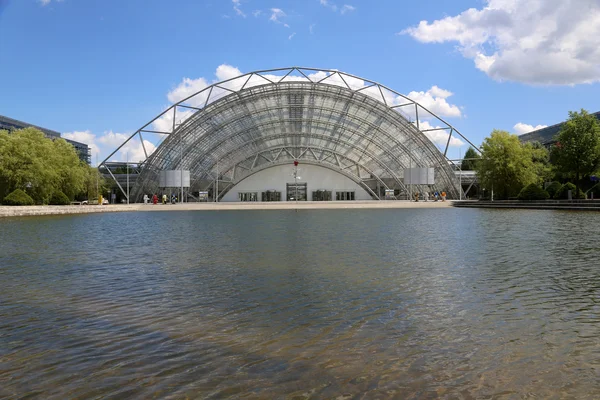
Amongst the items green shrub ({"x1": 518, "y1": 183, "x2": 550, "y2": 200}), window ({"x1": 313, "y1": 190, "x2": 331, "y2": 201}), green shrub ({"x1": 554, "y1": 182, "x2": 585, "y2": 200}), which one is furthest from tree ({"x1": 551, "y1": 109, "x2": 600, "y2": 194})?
window ({"x1": 313, "y1": 190, "x2": 331, "y2": 201})

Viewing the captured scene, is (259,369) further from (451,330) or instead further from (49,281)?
(49,281)

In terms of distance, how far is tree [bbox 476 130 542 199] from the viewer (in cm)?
6769

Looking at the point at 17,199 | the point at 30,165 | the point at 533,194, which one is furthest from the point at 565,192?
the point at 30,165

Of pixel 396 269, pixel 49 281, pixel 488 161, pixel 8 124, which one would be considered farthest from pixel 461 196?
pixel 8 124

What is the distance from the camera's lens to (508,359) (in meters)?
7.18

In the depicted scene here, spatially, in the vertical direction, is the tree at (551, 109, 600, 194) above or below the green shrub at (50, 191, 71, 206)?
above

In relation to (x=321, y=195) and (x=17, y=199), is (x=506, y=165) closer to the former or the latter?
(x=321, y=195)

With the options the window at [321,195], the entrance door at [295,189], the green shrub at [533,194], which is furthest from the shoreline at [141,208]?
the window at [321,195]

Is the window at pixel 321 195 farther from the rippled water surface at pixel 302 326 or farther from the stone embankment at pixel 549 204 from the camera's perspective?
the rippled water surface at pixel 302 326

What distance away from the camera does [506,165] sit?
6831 centimetres

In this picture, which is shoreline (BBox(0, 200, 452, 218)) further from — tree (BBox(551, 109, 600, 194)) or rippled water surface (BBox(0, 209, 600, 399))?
rippled water surface (BBox(0, 209, 600, 399))

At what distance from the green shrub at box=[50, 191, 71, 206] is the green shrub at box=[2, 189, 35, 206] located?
279 inches

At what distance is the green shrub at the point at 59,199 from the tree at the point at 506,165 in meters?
55.0

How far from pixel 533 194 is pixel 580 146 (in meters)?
8.03
